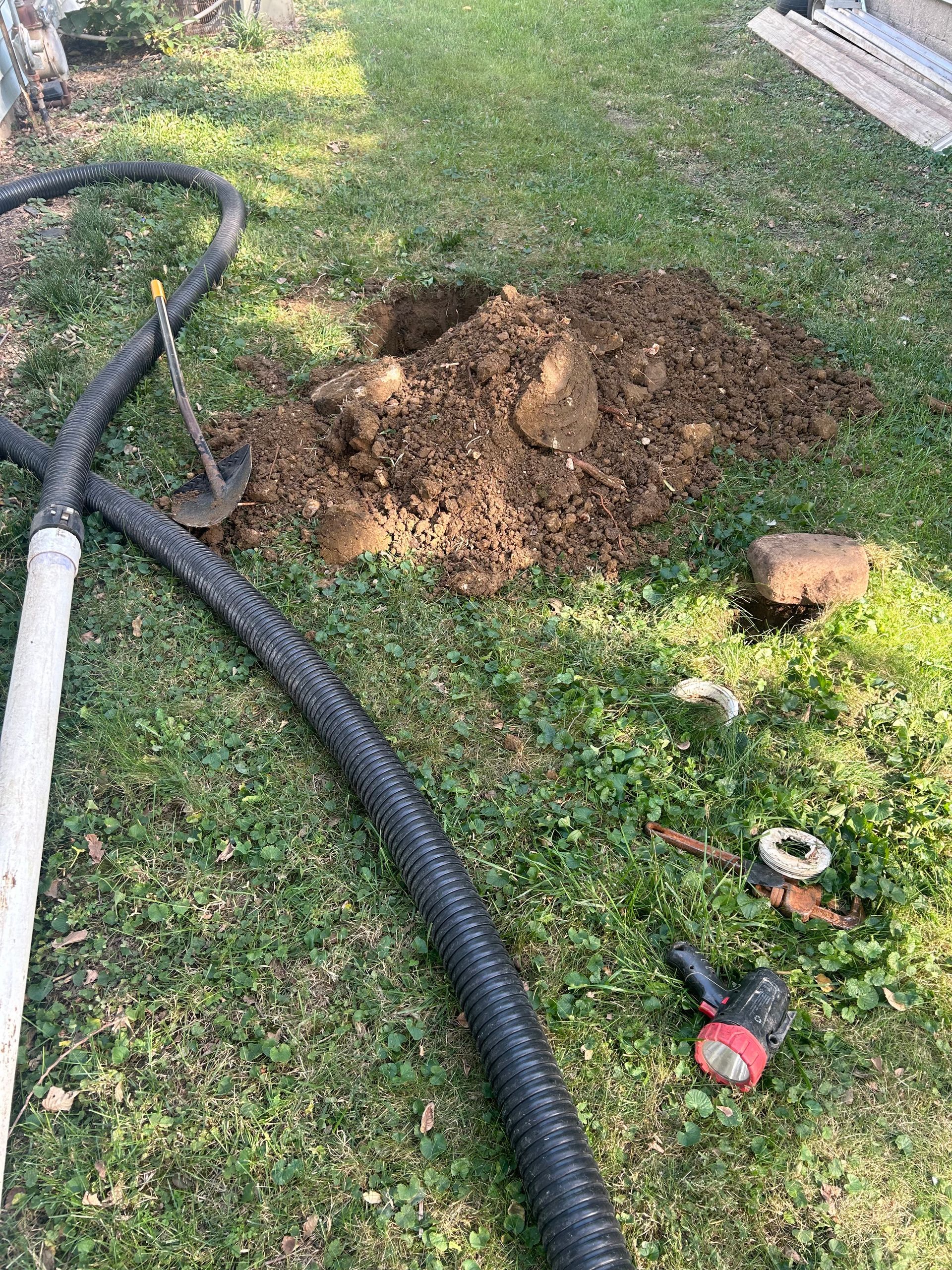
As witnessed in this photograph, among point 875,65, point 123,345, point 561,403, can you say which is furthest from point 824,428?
point 875,65

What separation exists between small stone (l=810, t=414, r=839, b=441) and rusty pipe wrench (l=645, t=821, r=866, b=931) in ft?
8.23

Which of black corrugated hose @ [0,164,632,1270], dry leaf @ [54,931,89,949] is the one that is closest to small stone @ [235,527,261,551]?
black corrugated hose @ [0,164,632,1270]

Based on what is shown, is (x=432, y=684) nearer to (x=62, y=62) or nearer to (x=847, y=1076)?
(x=847, y=1076)

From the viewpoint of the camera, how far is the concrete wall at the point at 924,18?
745 centimetres

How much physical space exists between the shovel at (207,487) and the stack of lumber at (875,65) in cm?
662

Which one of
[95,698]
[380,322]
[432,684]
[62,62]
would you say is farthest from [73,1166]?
[62,62]

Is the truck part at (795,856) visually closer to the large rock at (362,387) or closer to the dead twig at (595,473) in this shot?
the dead twig at (595,473)

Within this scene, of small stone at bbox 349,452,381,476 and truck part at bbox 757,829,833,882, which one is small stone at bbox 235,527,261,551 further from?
truck part at bbox 757,829,833,882

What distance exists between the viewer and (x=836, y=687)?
3303 mm

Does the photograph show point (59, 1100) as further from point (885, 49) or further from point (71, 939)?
point (885, 49)

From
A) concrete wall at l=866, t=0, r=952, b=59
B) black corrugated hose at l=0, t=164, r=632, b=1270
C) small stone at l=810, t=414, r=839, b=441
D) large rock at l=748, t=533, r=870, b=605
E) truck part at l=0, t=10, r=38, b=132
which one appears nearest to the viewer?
black corrugated hose at l=0, t=164, r=632, b=1270

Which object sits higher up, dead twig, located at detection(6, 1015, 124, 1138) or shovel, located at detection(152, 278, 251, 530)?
shovel, located at detection(152, 278, 251, 530)

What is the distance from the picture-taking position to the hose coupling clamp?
136 inches

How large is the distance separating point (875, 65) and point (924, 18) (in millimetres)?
640
